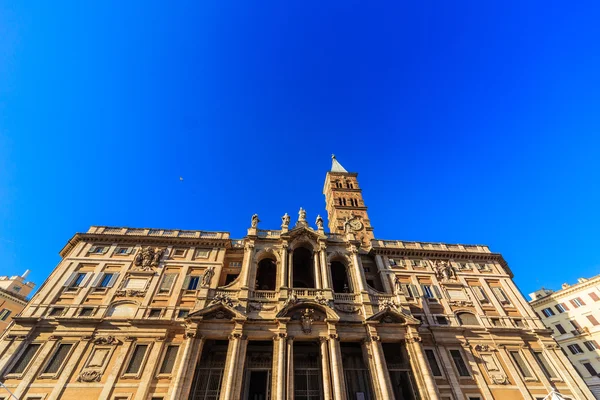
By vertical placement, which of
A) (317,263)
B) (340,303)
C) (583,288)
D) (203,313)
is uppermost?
(583,288)

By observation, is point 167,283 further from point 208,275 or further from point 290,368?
point 290,368

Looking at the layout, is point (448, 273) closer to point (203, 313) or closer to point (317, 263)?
point (317, 263)

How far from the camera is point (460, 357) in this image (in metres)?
27.6

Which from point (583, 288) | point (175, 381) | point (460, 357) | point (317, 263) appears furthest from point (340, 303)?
point (583, 288)

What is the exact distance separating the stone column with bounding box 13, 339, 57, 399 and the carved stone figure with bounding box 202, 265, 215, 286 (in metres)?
13.2

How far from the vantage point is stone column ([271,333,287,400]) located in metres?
21.5

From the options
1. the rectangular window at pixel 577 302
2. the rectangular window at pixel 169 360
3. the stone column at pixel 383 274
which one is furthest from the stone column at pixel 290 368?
the rectangular window at pixel 577 302

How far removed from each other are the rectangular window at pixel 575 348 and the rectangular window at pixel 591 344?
1.05m

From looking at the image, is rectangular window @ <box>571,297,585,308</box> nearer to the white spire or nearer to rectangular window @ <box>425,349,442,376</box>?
rectangular window @ <box>425,349,442,376</box>

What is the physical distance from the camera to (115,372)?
23219 millimetres

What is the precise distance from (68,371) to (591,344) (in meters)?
66.0

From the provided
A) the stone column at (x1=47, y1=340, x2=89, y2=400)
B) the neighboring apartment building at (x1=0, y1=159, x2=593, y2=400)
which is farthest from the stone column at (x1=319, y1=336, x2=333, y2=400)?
the stone column at (x1=47, y1=340, x2=89, y2=400)

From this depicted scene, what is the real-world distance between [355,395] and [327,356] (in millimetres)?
4089

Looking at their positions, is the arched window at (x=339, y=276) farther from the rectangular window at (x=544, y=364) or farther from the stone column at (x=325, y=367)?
the rectangular window at (x=544, y=364)
